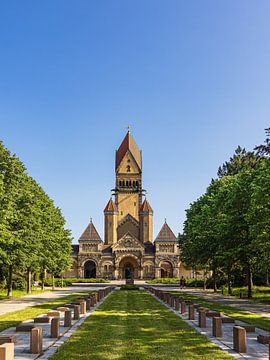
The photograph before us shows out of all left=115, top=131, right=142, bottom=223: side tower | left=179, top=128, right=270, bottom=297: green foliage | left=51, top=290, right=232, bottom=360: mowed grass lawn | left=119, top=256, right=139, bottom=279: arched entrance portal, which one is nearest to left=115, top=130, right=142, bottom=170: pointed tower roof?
left=115, top=131, right=142, bottom=223: side tower

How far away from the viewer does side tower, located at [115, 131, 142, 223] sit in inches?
4498

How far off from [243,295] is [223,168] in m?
36.6

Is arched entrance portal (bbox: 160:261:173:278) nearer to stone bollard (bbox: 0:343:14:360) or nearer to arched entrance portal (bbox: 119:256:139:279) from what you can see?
arched entrance portal (bbox: 119:256:139:279)

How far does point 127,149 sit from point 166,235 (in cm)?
2386

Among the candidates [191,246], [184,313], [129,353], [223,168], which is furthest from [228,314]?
[223,168]

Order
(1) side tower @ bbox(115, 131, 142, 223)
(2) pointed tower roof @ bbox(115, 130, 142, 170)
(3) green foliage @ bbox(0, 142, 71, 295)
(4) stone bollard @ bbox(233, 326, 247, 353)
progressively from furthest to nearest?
(2) pointed tower roof @ bbox(115, 130, 142, 170)
(1) side tower @ bbox(115, 131, 142, 223)
(3) green foliage @ bbox(0, 142, 71, 295)
(4) stone bollard @ bbox(233, 326, 247, 353)

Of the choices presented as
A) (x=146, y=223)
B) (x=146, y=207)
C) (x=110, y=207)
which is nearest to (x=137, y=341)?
(x=146, y=223)

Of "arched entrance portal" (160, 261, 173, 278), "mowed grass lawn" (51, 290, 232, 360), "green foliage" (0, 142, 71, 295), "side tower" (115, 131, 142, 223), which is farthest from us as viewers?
"side tower" (115, 131, 142, 223)

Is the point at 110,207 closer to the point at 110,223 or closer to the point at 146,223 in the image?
the point at 110,223

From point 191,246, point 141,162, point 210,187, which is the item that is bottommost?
point 191,246

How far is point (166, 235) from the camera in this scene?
108 meters

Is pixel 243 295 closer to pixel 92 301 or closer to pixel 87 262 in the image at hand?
pixel 92 301

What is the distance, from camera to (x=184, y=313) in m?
25.9

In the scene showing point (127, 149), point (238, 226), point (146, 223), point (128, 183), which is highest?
point (127, 149)
